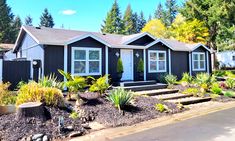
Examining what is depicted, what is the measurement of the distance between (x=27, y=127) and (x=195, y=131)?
5045 mm

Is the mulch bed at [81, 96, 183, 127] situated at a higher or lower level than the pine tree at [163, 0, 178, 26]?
lower

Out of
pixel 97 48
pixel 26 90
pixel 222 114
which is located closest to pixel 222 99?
pixel 222 114

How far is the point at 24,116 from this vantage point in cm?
664

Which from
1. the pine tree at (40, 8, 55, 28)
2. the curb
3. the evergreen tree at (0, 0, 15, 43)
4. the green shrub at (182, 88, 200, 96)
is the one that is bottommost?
the curb

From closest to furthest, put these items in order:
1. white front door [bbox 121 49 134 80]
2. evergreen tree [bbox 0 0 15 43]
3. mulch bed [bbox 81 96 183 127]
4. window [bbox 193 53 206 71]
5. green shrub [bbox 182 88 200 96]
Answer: mulch bed [bbox 81 96 183 127] → green shrub [bbox 182 88 200 96] → white front door [bbox 121 49 134 80] → window [bbox 193 53 206 71] → evergreen tree [bbox 0 0 15 43]

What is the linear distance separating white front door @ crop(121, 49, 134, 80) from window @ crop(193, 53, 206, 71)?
7619 mm

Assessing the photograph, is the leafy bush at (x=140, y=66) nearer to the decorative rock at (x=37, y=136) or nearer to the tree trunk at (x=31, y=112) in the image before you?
the tree trunk at (x=31, y=112)

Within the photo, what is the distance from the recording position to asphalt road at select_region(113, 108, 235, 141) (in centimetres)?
567

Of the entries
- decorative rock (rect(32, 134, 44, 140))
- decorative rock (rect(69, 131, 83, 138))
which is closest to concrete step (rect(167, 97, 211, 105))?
decorative rock (rect(69, 131, 83, 138))

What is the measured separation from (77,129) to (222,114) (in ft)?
19.7

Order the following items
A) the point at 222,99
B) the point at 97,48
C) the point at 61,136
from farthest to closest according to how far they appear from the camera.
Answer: the point at 97,48 → the point at 222,99 → the point at 61,136

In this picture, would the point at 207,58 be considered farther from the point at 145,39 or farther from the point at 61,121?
the point at 61,121

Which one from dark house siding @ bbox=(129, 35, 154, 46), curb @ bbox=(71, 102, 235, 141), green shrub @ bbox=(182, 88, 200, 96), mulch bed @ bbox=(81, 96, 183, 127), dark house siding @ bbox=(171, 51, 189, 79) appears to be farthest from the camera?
dark house siding @ bbox=(171, 51, 189, 79)

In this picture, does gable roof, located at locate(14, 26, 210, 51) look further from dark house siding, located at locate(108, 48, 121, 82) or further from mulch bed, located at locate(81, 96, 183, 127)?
mulch bed, located at locate(81, 96, 183, 127)
